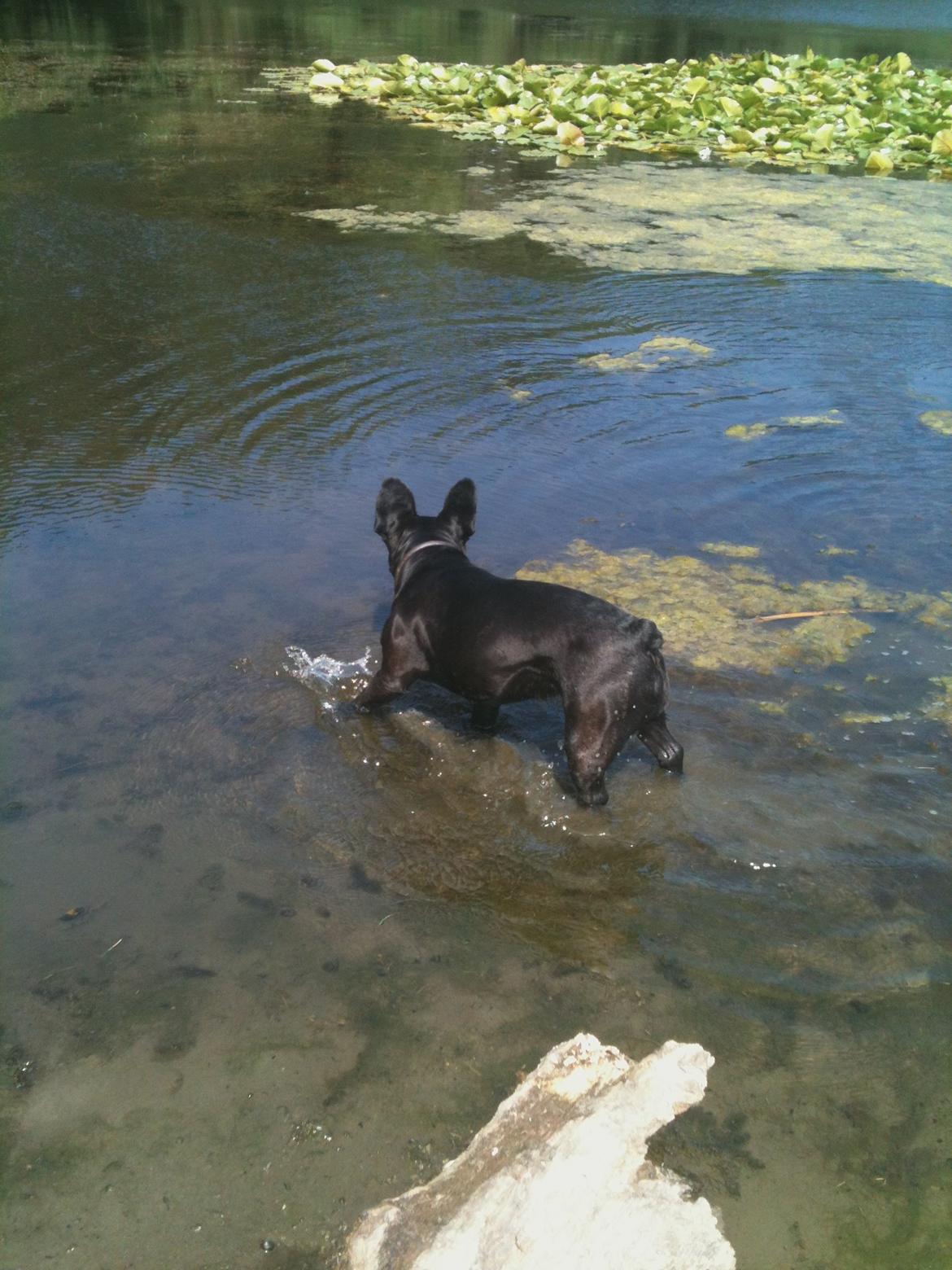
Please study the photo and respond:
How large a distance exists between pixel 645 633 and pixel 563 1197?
1.78 meters

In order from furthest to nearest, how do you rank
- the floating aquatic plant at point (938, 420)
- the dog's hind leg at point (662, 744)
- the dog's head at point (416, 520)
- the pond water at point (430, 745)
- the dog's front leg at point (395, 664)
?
the floating aquatic plant at point (938, 420), the dog's head at point (416, 520), the dog's front leg at point (395, 664), the dog's hind leg at point (662, 744), the pond water at point (430, 745)

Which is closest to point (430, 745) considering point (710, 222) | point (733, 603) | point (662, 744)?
point (662, 744)

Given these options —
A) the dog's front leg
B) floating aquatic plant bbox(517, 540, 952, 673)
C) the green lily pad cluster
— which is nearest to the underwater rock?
the dog's front leg

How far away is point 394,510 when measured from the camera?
15.3 feet

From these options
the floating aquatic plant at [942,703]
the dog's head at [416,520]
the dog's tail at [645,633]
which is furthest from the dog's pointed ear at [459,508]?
the floating aquatic plant at [942,703]

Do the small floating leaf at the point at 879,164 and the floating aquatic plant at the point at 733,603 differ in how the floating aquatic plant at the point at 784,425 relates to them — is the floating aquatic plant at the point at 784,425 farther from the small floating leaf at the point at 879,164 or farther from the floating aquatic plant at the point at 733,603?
the small floating leaf at the point at 879,164

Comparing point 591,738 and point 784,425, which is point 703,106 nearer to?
point 784,425

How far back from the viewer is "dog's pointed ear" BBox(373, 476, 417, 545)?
464 centimetres

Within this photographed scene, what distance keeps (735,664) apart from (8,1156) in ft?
10.3

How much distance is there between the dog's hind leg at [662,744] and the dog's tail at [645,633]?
0.32m

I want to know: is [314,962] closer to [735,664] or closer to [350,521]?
[735,664]

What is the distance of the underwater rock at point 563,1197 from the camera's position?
2.32 m

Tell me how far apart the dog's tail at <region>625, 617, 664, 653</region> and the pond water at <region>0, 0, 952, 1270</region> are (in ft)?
1.90

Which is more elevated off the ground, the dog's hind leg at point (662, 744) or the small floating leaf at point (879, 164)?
the small floating leaf at point (879, 164)
